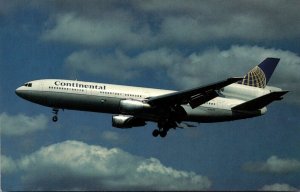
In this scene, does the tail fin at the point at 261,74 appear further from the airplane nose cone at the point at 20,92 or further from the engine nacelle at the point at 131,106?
the airplane nose cone at the point at 20,92

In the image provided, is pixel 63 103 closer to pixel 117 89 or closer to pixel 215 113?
pixel 117 89

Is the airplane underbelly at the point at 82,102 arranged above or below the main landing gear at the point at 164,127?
above

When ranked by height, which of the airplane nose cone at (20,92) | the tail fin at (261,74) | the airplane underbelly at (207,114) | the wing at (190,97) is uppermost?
the tail fin at (261,74)

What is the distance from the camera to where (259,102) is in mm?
47312

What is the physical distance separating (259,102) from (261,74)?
33.6ft

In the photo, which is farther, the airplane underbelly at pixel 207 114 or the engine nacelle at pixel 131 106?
the airplane underbelly at pixel 207 114

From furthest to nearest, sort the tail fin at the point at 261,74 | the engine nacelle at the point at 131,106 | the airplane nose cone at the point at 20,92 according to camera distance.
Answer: the tail fin at the point at 261,74
the airplane nose cone at the point at 20,92
the engine nacelle at the point at 131,106

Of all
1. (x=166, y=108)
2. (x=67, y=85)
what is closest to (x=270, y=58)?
(x=166, y=108)

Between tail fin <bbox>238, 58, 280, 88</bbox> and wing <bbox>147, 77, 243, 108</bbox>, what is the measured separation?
398 inches

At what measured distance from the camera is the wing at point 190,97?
43781mm

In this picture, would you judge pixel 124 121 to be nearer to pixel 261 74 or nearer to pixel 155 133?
pixel 155 133

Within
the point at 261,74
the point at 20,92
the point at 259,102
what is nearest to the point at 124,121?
the point at 20,92

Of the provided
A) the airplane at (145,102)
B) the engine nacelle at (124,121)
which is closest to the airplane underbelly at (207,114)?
the airplane at (145,102)

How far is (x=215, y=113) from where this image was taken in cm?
4912
